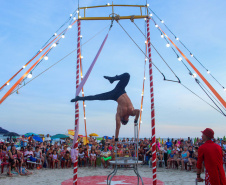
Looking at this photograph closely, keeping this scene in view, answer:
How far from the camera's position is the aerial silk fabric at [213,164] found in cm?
359

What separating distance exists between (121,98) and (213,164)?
248 centimetres

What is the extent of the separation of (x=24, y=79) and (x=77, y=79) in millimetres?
1425

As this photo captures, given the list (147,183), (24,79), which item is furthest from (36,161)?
(24,79)

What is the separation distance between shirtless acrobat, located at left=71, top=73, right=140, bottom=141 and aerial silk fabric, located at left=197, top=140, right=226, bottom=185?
203cm

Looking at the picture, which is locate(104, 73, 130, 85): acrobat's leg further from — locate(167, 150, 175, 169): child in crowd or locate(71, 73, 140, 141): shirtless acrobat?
locate(167, 150, 175, 169): child in crowd

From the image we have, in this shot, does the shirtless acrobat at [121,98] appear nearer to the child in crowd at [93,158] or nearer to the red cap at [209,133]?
the red cap at [209,133]

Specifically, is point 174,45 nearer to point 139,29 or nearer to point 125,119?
point 139,29

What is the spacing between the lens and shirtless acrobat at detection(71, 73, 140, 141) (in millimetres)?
5457

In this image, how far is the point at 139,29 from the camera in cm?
681

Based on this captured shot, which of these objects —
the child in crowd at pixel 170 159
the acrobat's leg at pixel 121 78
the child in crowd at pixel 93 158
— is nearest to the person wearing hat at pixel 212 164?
the acrobat's leg at pixel 121 78

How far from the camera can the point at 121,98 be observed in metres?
5.50

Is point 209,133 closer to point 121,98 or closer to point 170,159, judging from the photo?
point 121,98

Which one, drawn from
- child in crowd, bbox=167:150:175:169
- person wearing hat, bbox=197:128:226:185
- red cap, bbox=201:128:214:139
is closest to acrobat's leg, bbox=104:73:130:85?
red cap, bbox=201:128:214:139

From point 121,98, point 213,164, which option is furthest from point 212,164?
point 121,98
